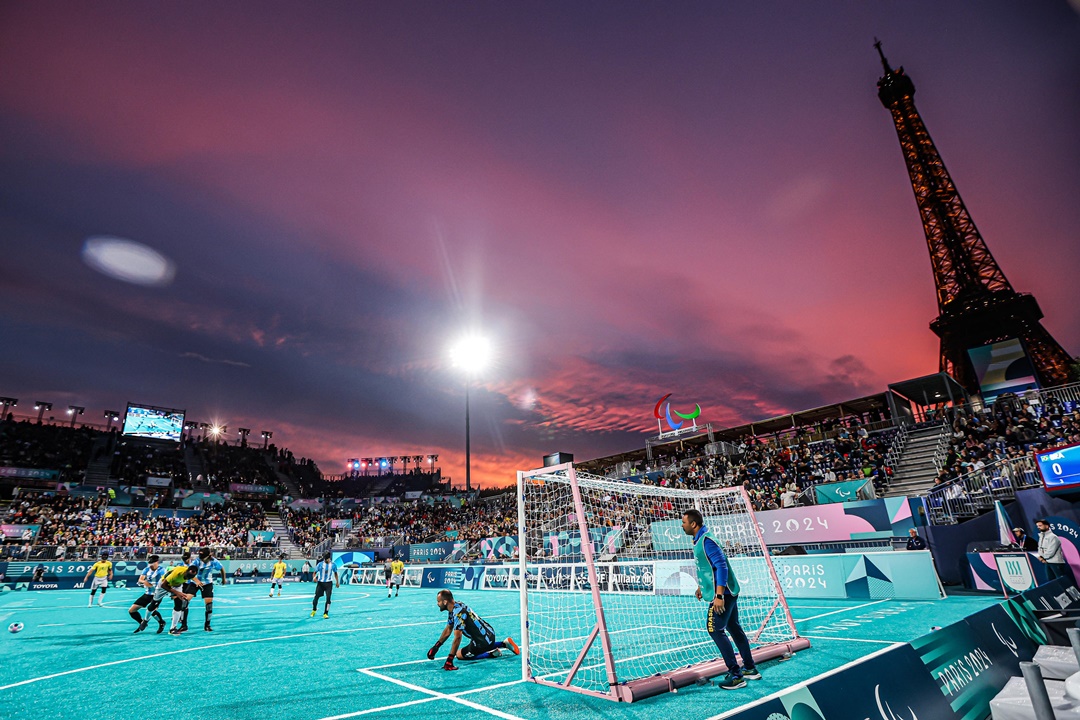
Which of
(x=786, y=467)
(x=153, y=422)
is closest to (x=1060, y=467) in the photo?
(x=786, y=467)

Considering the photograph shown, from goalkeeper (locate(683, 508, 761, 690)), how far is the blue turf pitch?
267mm

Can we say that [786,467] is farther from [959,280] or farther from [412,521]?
[412,521]

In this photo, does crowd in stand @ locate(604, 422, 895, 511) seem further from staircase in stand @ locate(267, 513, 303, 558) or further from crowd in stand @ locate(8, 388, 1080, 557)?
staircase in stand @ locate(267, 513, 303, 558)

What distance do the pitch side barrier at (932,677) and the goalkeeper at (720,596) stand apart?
6.71ft

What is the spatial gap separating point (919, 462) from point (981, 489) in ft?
26.7

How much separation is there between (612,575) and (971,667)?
60.4 feet

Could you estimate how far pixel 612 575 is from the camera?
74.1ft

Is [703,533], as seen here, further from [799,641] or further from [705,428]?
[705,428]

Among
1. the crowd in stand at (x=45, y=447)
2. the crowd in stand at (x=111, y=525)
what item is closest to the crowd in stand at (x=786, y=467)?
the crowd in stand at (x=111, y=525)

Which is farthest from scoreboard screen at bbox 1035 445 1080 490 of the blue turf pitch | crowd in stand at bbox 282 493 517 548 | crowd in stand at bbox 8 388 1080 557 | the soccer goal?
crowd in stand at bbox 282 493 517 548

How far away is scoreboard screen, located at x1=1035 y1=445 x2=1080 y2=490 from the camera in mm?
15070

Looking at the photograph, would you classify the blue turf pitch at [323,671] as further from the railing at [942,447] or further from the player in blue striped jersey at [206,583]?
the railing at [942,447]

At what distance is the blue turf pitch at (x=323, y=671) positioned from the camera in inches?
250

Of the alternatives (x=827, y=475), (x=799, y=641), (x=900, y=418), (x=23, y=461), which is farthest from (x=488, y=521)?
(x=23, y=461)
